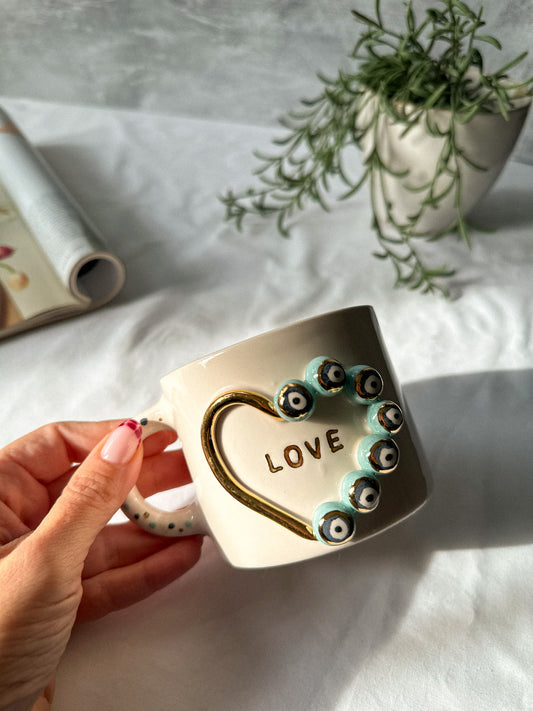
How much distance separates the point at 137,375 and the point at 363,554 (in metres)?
0.29

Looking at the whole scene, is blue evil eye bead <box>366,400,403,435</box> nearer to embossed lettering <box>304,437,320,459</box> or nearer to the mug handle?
embossed lettering <box>304,437,320,459</box>

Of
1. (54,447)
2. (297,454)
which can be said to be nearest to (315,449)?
(297,454)

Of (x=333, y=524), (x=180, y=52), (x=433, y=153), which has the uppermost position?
(x=180, y=52)

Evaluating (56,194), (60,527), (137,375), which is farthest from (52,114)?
(60,527)

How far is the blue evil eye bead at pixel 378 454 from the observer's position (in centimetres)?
39

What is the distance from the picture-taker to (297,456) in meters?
0.40

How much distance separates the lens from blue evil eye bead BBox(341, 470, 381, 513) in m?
0.39

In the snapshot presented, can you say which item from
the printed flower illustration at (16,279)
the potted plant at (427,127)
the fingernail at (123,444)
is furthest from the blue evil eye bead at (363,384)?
the printed flower illustration at (16,279)

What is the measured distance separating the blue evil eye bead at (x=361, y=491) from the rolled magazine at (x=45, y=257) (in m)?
0.41

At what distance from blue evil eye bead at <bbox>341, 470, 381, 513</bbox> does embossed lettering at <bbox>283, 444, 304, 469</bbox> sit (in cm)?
3

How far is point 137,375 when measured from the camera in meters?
0.66

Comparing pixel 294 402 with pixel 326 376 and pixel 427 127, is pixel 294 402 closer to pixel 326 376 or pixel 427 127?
pixel 326 376

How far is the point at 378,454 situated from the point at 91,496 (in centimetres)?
18

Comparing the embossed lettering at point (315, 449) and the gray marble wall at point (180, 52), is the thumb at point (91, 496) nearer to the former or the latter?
the embossed lettering at point (315, 449)
